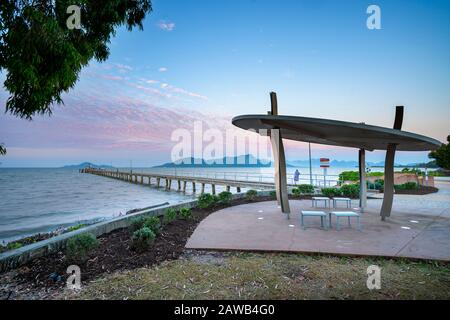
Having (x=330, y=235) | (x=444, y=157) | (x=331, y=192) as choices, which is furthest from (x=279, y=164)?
(x=444, y=157)

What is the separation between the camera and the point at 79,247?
14.5 feet

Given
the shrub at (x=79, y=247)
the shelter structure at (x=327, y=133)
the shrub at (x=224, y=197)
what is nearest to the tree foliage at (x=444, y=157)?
the shelter structure at (x=327, y=133)

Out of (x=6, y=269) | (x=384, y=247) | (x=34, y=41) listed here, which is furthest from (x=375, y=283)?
(x=34, y=41)

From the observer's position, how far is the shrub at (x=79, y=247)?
4.33 meters

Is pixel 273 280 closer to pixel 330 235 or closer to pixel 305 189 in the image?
pixel 330 235

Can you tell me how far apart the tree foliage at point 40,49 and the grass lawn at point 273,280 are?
3.79 metres

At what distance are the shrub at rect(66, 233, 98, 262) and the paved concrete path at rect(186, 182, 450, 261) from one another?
6.04 feet

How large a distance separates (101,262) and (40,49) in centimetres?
392

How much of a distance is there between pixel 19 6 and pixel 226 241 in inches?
242

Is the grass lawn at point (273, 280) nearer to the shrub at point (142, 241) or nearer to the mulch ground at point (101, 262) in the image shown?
the mulch ground at point (101, 262)

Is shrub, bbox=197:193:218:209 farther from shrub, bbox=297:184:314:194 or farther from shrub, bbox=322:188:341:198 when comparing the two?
shrub, bbox=322:188:341:198
